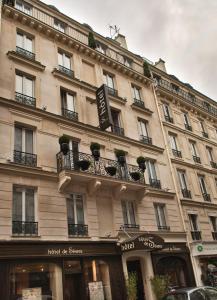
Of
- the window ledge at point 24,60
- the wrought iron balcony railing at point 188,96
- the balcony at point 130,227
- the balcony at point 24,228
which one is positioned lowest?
the balcony at point 24,228

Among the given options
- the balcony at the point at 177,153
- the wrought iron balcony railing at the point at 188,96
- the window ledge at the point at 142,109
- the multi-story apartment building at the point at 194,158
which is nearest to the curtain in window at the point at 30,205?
the window ledge at the point at 142,109

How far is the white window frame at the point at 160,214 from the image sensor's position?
56.0 ft

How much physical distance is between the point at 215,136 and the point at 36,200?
63.1ft

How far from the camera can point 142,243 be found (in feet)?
43.7

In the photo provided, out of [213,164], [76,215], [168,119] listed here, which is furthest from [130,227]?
[213,164]

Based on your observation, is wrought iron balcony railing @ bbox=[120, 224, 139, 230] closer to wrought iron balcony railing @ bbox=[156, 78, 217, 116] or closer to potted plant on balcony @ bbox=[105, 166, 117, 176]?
potted plant on balcony @ bbox=[105, 166, 117, 176]

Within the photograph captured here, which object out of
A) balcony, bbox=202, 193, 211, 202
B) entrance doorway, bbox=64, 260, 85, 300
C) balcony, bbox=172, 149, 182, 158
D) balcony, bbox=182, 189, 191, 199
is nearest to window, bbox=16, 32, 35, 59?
entrance doorway, bbox=64, 260, 85, 300

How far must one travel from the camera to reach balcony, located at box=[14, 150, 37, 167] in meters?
12.6

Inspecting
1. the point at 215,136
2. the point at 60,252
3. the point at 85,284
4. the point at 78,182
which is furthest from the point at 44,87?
the point at 215,136

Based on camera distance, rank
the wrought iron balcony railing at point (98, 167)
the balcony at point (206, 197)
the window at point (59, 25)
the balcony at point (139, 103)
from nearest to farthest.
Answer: the wrought iron balcony railing at point (98, 167) → the window at point (59, 25) → the balcony at point (139, 103) → the balcony at point (206, 197)

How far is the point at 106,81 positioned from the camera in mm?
19453

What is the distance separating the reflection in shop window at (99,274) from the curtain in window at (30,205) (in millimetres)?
3054

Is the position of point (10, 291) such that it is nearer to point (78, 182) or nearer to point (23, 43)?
point (78, 182)

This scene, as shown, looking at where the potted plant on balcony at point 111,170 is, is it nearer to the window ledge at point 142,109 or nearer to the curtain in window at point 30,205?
the curtain in window at point 30,205
